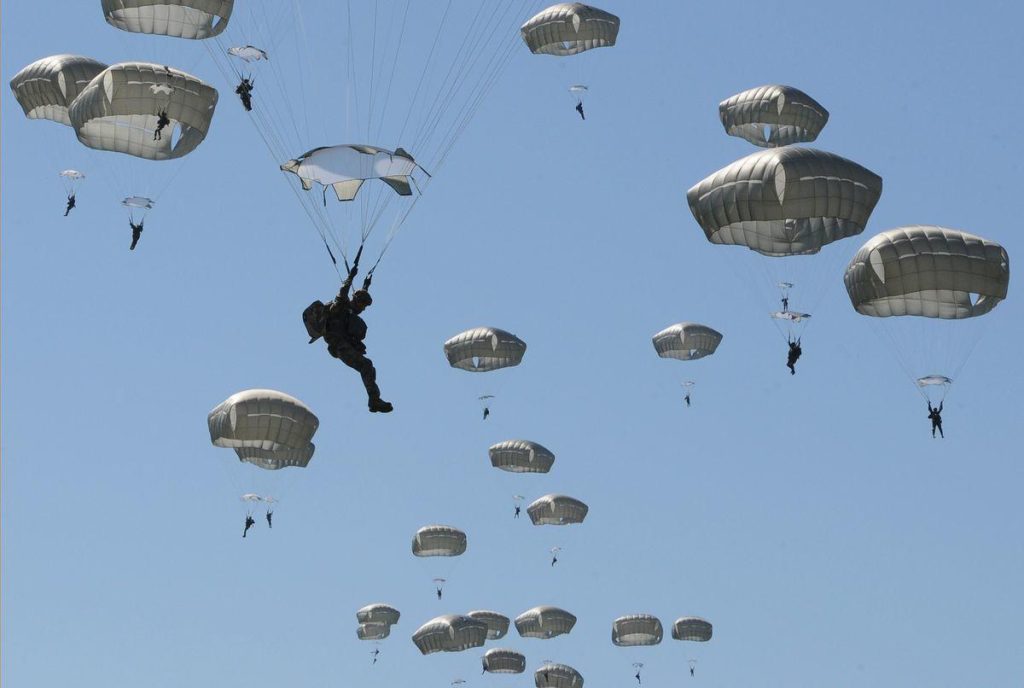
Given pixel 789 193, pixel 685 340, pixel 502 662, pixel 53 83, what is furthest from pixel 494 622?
pixel 789 193

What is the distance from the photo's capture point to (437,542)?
75.8m

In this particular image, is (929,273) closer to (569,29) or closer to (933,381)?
(933,381)

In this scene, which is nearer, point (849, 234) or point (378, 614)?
point (849, 234)

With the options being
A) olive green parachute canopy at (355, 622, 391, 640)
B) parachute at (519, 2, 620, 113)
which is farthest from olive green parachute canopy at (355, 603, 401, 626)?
parachute at (519, 2, 620, 113)

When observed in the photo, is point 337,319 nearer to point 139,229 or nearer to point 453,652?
point 139,229

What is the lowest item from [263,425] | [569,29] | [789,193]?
[263,425]

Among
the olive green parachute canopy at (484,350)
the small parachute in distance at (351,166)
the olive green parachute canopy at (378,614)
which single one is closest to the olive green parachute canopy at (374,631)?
the olive green parachute canopy at (378,614)

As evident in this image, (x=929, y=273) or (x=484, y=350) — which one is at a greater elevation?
(x=484, y=350)

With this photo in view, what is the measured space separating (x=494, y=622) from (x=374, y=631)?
4.90m

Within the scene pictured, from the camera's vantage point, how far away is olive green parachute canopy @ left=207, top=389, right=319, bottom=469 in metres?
52.2

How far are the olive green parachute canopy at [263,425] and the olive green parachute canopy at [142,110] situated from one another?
7483mm

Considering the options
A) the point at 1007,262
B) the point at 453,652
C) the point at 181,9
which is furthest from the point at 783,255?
the point at 453,652

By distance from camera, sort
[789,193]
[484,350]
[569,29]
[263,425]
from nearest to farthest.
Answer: [789,193] < [263,425] < [569,29] < [484,350]

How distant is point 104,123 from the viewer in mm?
47469
